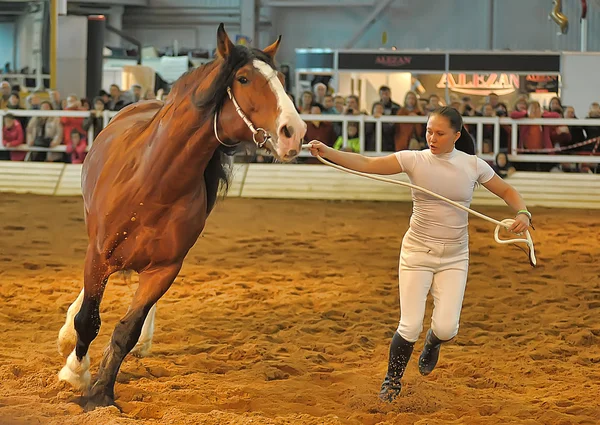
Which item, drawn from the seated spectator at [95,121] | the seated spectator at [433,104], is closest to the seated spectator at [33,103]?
the seated spectator at [95,121]

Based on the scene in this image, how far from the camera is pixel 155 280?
14.8 ft

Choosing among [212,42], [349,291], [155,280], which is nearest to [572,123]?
[349,291]

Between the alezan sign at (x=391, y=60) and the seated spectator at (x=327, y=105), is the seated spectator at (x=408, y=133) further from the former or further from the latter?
the alezan sign at (x=391, y=60)

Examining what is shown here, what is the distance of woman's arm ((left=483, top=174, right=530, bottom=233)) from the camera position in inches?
166

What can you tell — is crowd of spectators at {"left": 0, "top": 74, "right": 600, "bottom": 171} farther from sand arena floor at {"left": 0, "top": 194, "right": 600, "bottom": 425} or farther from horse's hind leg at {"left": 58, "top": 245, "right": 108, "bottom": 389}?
horse's hind leg at {"left": 58, "top": 245, "right": 108, "bottom": 389}

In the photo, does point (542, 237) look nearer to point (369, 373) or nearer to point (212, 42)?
point (369, 373)

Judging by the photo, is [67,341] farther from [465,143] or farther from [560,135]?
[560,135]

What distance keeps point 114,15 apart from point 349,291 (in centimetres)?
2321

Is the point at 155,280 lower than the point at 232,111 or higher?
lower

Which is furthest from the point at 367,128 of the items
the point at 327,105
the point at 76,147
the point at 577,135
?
the point at 76,147

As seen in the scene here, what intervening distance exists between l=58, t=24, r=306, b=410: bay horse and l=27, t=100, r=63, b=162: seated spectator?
10883 mm

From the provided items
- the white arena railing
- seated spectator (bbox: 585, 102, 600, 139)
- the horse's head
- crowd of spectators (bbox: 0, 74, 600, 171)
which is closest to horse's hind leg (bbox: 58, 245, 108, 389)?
the horse's head

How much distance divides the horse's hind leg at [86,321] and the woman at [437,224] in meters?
1.36

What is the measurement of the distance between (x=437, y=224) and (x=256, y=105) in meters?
1.11
